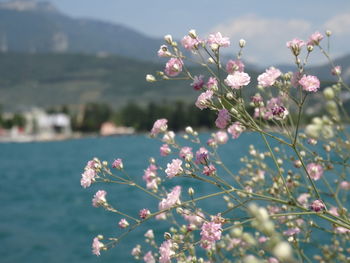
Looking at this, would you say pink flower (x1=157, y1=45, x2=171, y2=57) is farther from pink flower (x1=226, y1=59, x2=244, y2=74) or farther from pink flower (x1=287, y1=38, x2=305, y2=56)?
pink flower (x1=287, y1=38, x2=305, y2=56)

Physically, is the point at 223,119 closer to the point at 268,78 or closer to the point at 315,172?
the point at 268,78

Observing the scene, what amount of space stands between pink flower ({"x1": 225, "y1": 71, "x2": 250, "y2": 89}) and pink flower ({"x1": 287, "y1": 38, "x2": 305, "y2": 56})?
9.9 inches

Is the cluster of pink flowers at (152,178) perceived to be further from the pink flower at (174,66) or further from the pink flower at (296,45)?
the pink flower at (296,45)

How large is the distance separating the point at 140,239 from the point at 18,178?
78.4 feet

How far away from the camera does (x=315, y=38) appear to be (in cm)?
258

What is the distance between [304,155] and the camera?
361 cm

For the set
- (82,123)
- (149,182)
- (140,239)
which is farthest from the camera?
(82,123)

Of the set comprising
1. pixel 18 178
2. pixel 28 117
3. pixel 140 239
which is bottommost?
pixel 28 117

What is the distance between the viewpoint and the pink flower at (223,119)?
242 centimetres

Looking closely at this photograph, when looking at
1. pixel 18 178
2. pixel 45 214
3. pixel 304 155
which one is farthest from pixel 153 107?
pixel 304 155

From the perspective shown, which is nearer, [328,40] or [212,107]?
[212,107]

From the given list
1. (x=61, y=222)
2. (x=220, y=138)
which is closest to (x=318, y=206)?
(x=220, y=138)

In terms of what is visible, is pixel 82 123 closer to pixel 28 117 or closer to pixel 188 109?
pixel 28 117

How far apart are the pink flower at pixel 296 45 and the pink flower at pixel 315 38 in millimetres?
261
